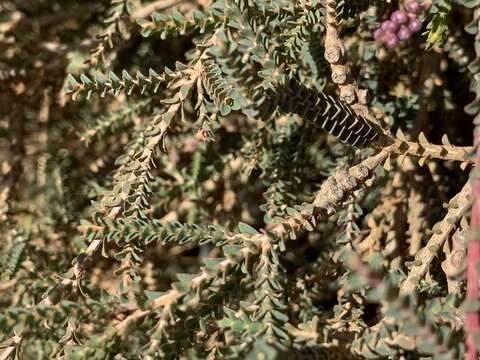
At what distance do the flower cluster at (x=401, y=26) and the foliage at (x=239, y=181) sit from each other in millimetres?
16

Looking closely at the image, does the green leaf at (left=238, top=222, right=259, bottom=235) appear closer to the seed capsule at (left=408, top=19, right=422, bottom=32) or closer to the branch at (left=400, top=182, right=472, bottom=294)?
the branch at (left=400, top=182, right=472, bottom=294)

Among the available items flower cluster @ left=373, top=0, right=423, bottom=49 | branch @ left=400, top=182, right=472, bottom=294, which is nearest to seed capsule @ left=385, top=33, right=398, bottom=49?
flower cluster @ left=373, top=0, right=423, bottom=49

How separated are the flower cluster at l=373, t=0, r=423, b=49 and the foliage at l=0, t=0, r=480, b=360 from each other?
0.6 inches

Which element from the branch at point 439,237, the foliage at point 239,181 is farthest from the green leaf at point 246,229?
the branch at point 439,237

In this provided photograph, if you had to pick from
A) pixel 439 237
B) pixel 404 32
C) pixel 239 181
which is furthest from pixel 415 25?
pixel 239 181

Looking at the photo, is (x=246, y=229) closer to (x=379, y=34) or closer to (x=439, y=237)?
(x=439, y=237)

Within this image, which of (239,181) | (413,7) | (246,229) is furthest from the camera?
(239,181)

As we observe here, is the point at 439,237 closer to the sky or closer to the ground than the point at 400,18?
closer to the ground

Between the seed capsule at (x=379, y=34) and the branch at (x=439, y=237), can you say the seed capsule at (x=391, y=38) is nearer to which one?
the seed capsule at (x=379, y=34)

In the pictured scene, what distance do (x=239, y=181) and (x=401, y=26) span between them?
1.09 ft

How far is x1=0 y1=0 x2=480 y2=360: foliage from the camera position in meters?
0.56

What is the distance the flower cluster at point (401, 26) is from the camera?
2.35ft

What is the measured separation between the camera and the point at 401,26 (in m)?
0.74

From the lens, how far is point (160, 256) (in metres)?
1.03
